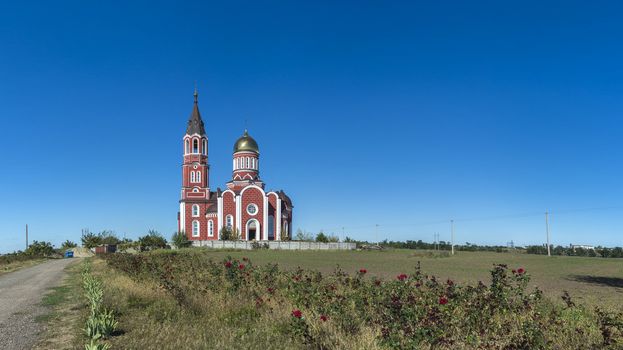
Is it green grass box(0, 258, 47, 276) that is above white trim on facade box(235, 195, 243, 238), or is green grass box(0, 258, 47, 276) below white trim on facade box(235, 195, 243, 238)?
below

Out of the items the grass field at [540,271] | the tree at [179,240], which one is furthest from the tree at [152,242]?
the grass field at [540,271]

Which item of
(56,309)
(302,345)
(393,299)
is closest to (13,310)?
(56,309)

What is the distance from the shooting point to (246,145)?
72.9 metres

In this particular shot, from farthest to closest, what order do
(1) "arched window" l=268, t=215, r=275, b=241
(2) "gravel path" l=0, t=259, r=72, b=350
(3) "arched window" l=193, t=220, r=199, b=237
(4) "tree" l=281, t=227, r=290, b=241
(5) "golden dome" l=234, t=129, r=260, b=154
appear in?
(5) "golden dome" l=234, t=129, r=260, b=154 < (1) "arched window" l=268, t=215, r=275, b=241 < (3) "arched window" l=193, t=220, r=199, b=237 < (4) "tree" l=281, t=227, r=290, b=241 < (2) "gravel path" l=0, t=259, r=72, b=350

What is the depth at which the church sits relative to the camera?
67312 millimetres

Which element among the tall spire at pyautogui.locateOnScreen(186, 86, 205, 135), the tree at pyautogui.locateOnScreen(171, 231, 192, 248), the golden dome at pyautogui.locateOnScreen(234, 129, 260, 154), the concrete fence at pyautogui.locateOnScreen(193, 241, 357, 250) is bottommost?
the concrete fence at pyautogui.locateOnScreen(193, 241, 357, 250)

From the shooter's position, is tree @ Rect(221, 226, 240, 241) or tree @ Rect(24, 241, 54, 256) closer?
tree @ Rect(24, 241, 54, 256)

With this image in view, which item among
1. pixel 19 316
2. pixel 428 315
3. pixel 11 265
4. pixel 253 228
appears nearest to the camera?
pixel 428 315

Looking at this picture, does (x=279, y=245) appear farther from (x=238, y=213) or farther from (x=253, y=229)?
(x=238, y=213)

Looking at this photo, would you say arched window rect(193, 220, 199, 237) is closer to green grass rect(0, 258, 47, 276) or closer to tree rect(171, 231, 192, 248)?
tree rect(171, 231, 192, 248)

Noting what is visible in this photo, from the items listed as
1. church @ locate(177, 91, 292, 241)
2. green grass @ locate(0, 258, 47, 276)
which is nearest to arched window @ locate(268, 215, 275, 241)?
church @ locate(177, 91, 292, 241)

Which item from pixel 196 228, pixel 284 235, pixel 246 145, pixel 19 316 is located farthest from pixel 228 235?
pixel 19 316

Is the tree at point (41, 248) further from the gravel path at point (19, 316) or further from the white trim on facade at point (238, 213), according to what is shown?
the gravel path at point (19, 316)

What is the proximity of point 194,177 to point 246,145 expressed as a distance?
9010 mm
